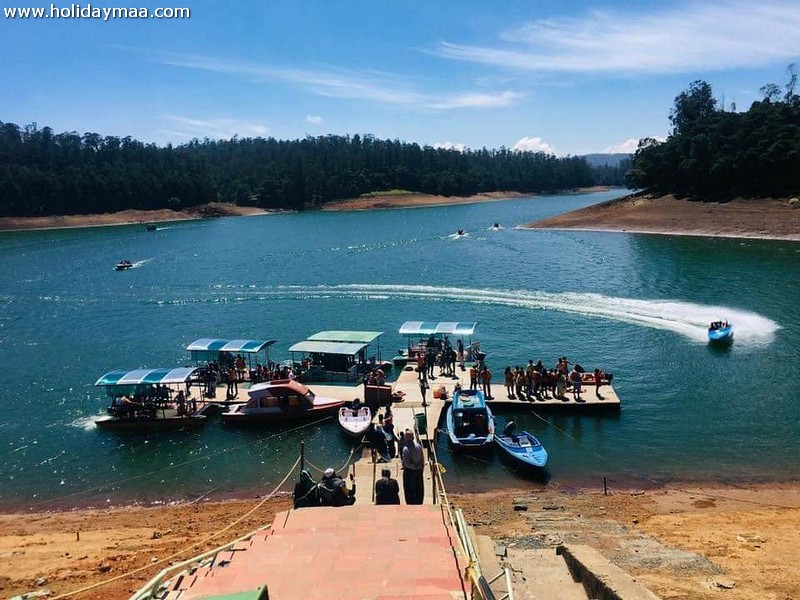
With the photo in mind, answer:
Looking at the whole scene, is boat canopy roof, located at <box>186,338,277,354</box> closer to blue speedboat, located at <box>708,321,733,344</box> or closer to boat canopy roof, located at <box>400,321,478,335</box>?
boat canopy roof, located at <box>400,321,478,335</box>

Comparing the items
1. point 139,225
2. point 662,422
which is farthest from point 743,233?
point 139,225

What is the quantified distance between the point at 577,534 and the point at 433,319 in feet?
111

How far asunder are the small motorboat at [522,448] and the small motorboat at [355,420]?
20.8 ft

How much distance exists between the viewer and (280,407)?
33500 mm

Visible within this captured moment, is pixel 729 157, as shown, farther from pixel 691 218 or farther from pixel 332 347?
pixel 332 347

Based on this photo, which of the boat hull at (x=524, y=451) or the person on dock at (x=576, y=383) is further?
the person on dock at (x=576, y=383)

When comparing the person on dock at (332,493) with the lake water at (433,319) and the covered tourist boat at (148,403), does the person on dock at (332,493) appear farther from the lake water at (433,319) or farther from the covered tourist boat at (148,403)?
the covered tourist boat at (148,403)

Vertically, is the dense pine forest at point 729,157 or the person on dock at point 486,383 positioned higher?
the dense pine forest at point 729,157

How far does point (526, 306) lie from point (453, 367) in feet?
64.4

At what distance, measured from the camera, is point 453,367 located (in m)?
38.3

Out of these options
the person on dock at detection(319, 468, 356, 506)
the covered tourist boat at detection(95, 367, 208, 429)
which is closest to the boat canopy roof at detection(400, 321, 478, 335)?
the covered tourist boat at detection(95, 367, 208, 429)

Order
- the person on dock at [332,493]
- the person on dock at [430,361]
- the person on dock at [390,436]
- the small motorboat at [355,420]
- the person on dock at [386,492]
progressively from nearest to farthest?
the person on dock at [386,492]
the person on dock at [332,493]
the person on dock at [390,436]
the small motorboat at [355,420]
the person on dock at [430,361]

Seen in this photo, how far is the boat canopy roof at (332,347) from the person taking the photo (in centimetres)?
3725

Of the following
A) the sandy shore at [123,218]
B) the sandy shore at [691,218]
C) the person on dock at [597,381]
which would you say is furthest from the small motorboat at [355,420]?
the sandy shore at [123,218]
